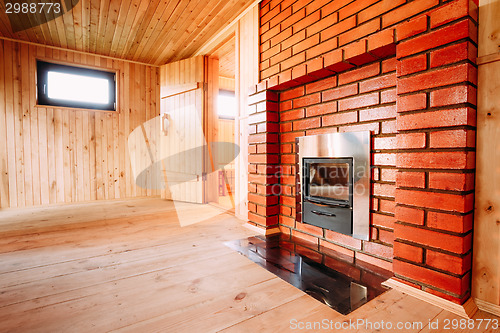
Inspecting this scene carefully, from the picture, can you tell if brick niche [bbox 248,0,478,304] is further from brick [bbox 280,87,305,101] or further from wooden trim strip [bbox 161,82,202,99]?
wooden trim strip [bbox 161,82,202,99]

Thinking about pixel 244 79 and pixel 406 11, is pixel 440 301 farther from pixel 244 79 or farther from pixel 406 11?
pixel 244 79

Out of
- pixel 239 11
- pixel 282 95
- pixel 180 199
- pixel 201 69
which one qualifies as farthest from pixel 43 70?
pixel 282 95

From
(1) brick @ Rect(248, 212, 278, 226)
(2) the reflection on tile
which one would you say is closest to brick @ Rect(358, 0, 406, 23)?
(2) the reflection on tile

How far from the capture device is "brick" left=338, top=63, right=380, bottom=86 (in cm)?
156

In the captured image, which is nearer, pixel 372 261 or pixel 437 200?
pixel 437 200

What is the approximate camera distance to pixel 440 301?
3.69ft

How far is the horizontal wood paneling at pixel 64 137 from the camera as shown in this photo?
346 cm

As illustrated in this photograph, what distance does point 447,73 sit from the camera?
1.12 metres

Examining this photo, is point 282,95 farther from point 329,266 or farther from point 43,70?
point 43,70

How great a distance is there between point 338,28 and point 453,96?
88 centimetres

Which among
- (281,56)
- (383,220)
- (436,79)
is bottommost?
(383,220)

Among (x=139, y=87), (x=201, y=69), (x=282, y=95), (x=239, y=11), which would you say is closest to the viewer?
(x=282, y=95)

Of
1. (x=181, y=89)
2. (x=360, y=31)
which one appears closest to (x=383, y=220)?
(x=360, y=31)

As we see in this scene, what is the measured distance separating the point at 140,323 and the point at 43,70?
166 inches
